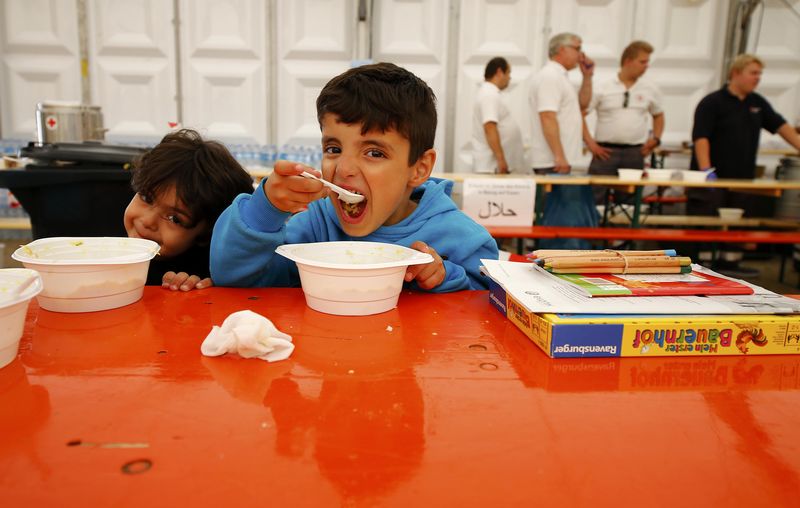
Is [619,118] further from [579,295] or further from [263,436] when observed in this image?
[263,436]

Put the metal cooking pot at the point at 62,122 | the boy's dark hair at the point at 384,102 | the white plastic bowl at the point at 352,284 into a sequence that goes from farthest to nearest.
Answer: the metal cooking pot at the point at 62,122 → the boy's dark hair at the point at 384,102 → the white plastic bowl at the point at 352,284

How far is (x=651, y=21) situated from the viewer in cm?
542

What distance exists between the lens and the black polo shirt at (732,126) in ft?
15.8

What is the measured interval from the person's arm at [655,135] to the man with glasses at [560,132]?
1.01 meters

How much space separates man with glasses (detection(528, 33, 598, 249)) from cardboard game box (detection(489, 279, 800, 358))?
3.68 m

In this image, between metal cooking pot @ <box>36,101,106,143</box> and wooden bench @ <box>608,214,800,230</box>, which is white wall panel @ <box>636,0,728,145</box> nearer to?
wooden bench @ <box>608,214,800,230</box>

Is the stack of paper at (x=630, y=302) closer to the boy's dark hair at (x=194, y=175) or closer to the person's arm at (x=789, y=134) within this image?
the boy's dark hair at (x=194, y=175)

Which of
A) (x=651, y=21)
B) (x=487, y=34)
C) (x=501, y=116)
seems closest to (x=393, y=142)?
(x=501, y=116)

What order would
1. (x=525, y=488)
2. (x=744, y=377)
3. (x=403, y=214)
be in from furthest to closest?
(x=403, y=214)
(x=744, y=377)
(x=525, y=488)

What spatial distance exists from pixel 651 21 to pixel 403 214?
5.14 m

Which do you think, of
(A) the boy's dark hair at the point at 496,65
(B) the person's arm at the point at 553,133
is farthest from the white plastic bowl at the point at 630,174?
(A) the boy's dark hair at the point at 496,65

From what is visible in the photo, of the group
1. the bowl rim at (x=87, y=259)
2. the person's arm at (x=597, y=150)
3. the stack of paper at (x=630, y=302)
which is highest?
the person's arm at (x=597, y=150)

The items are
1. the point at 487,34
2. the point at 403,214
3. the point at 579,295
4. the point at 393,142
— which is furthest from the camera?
the point at 487,34

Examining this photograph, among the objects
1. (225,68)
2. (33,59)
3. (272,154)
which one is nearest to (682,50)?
(272,154)
